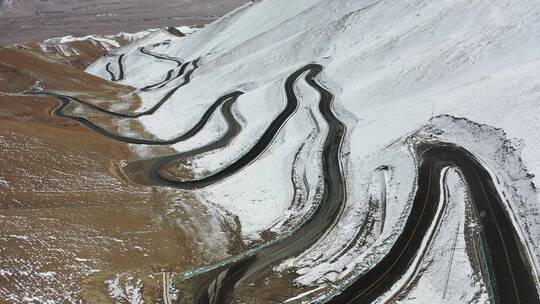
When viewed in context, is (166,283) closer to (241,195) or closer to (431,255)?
(241,195)

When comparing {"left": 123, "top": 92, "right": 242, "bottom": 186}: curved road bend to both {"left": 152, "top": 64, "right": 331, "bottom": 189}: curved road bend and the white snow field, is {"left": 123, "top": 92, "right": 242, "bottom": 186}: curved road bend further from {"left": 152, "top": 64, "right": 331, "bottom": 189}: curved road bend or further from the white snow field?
the white snow field

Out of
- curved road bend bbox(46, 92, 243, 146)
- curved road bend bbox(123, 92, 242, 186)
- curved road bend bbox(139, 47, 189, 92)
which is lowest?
curved road bend bbox(123, 92, 242, 186)

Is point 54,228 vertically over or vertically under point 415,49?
under

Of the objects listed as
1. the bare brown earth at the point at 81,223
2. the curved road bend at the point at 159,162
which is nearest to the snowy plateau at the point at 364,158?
the curved road bend at the point at 159,162

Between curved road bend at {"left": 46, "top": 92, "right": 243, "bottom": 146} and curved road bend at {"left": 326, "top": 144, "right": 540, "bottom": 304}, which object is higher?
curved road bend at {"left": 46, "top": 92, "right": 243, "bottom": 146}

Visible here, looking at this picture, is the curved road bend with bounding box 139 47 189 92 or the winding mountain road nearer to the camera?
the winding mountain road

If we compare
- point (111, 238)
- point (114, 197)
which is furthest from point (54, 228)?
point (114, 197)

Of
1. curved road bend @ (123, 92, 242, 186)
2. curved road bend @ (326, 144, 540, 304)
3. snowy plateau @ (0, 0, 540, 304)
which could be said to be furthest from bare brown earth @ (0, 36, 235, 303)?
curved road bend @ (326, 144, 540, 304)

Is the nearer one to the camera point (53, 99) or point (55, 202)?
point (55, 202)
